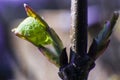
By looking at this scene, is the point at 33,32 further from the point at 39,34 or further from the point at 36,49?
the point at 36,49

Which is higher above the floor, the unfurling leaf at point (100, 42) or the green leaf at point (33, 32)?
the green leaf at point (33, 32)

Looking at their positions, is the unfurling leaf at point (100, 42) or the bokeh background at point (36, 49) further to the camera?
the bokeh background at point (36, 49)

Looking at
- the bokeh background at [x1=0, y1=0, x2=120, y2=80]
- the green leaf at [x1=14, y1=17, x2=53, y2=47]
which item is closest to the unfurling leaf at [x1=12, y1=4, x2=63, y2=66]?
the green leaf at [x1=14, y1=17, x2=53, y2=47]

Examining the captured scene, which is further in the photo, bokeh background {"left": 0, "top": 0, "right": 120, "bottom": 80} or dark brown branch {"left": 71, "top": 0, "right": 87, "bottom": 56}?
bokeh background {"left": 0, "top": 0, "right": 120, "bottom": 80}

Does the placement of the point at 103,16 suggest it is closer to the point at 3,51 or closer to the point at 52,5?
the point at 52,5

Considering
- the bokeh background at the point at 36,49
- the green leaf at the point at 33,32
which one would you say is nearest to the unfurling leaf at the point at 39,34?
the green leaf at the point at 33,32

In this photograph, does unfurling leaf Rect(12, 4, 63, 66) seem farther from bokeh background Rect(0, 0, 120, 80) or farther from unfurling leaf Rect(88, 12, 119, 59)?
bokeh background Rect(0, 0, 120, 80)

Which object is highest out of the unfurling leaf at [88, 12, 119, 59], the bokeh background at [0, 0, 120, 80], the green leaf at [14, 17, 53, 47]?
the green leaf at [14, 17, 53, 47]

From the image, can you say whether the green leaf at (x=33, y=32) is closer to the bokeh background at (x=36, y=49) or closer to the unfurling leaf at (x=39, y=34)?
the unfurling leaf at (x=39, y=34)
